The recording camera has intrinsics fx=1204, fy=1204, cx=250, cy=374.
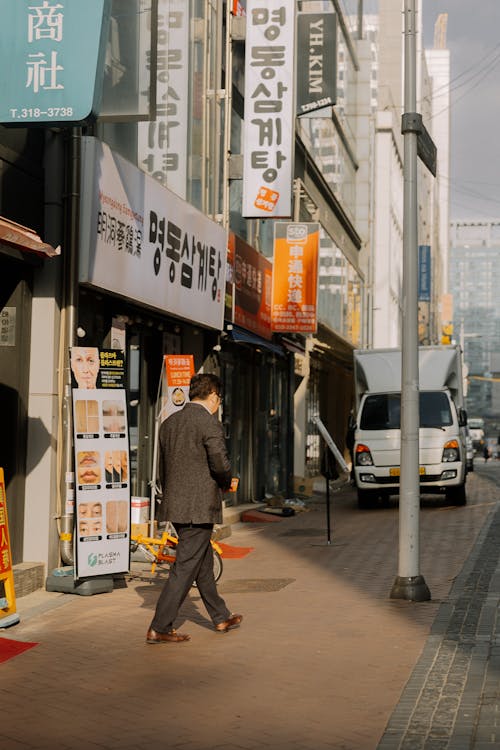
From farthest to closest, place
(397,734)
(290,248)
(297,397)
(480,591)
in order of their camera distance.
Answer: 1. (297,397)
2. (290,248)
3. (480,591)
4. (397,734)

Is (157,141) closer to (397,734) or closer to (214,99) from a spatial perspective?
(214,99)

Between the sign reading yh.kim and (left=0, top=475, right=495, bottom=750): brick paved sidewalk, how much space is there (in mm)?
4072

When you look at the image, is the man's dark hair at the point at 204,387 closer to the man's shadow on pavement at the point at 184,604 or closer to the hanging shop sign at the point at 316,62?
the man's shadow on pavement at the point at 184,604

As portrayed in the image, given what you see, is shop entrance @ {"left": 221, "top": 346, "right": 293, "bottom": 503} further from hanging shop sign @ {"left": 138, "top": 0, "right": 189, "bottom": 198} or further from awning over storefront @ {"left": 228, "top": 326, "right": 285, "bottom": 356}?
hanging shop sign @ {"left": 138, "top": 0, "right": 189, "bottom": 198}

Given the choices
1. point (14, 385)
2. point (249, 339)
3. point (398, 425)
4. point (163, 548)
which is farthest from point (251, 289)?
point (14, 385)

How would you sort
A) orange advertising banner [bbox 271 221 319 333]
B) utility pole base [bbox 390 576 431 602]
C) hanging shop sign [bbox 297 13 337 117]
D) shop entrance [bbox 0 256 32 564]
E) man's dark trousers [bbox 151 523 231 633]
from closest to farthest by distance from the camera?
man's dark trousers [bbox 151 523 231 633], utility pole base [bbox 390 576 431 602], shop entrance [bbox 0 256 32 564], orange advertising banner [bbox 271 221 319 333], hanging shop sign [bbox 297 13 337 117]

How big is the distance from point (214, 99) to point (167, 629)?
11295 mm

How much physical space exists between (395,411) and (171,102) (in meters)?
9.34

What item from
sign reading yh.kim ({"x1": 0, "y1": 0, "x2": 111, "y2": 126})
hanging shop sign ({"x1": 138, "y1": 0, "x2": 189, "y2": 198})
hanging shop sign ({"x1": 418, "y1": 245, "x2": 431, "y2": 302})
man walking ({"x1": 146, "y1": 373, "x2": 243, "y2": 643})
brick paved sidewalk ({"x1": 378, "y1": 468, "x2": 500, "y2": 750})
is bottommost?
brick paved sidewalk ({"x1": 378, "y1": 468, "x2": 500, "y2": 750})

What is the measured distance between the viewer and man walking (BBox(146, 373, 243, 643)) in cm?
851

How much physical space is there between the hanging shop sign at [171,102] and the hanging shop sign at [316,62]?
27.5 ft

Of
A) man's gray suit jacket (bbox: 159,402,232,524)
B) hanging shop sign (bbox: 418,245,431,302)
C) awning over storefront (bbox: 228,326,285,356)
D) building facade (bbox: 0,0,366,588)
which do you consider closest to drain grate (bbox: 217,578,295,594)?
building facade (bbox: 0,0,366,588)

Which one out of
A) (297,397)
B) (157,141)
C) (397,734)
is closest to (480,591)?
(397,734)

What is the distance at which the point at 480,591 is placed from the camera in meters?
11.0
